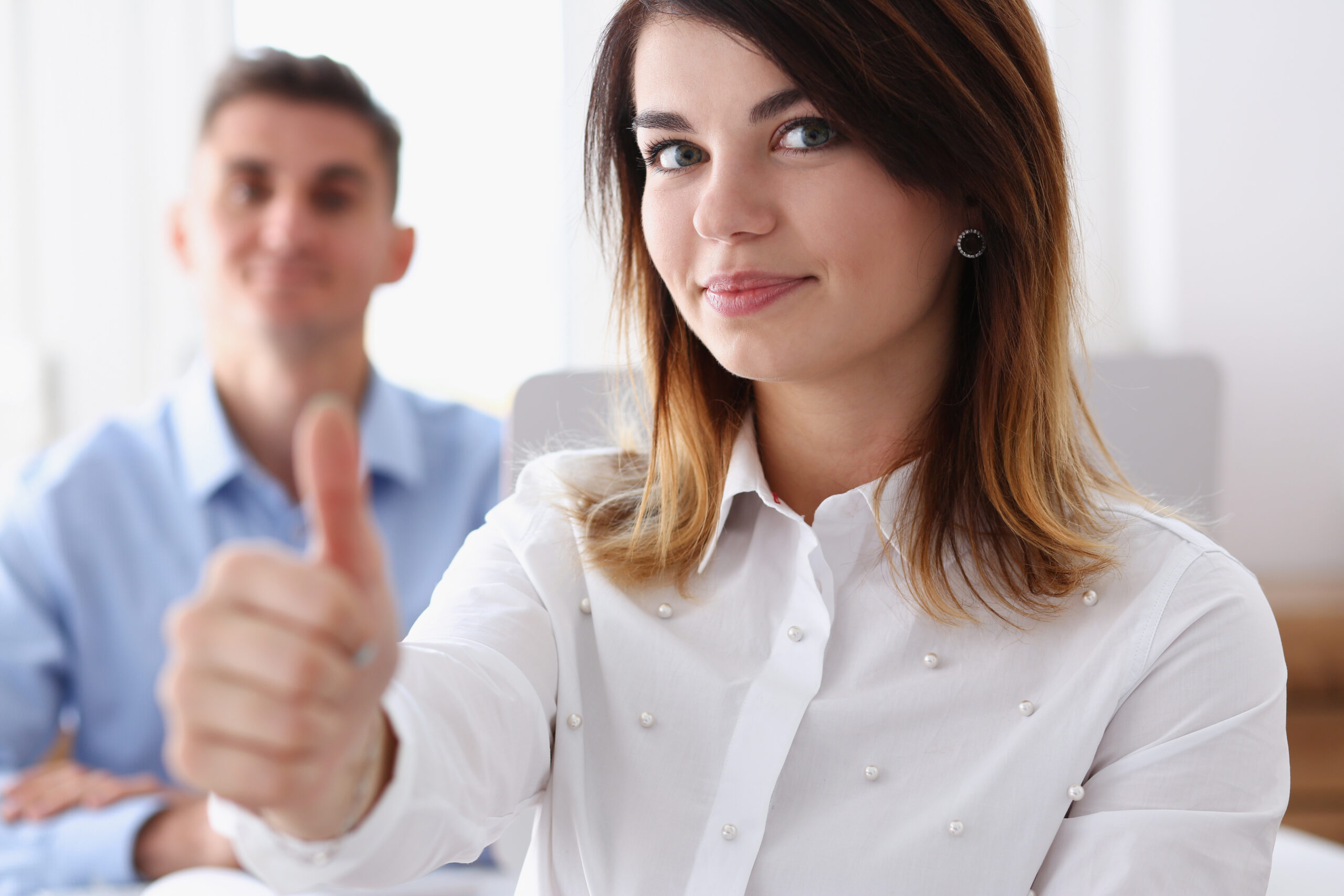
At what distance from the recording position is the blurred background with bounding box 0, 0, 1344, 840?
244 centimetres

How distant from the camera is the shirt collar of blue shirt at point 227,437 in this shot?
1818mm

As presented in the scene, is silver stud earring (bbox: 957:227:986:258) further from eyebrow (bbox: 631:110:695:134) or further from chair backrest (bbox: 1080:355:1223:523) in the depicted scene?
chair backrest (bbox: 1080:355:1223:523)

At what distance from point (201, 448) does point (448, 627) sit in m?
1.20

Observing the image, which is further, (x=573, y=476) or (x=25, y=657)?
(x=25, y=657)

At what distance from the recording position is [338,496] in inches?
18.0

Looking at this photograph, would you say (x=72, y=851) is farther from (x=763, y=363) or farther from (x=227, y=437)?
(x=763, y=363)

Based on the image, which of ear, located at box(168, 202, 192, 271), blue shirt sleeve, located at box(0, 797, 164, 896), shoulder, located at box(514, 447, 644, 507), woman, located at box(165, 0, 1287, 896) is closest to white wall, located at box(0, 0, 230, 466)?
ear, located at box(168, 202, 192, 271)

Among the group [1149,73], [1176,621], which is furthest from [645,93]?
[1149,73]

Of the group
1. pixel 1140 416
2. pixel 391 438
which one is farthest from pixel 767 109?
pixel 391 438

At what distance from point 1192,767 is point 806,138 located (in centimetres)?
57

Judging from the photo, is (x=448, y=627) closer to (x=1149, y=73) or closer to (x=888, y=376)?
(x=888, y=376)

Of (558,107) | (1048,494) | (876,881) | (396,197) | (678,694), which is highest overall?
(558,107)

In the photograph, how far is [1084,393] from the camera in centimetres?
126

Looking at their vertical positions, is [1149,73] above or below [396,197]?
above
